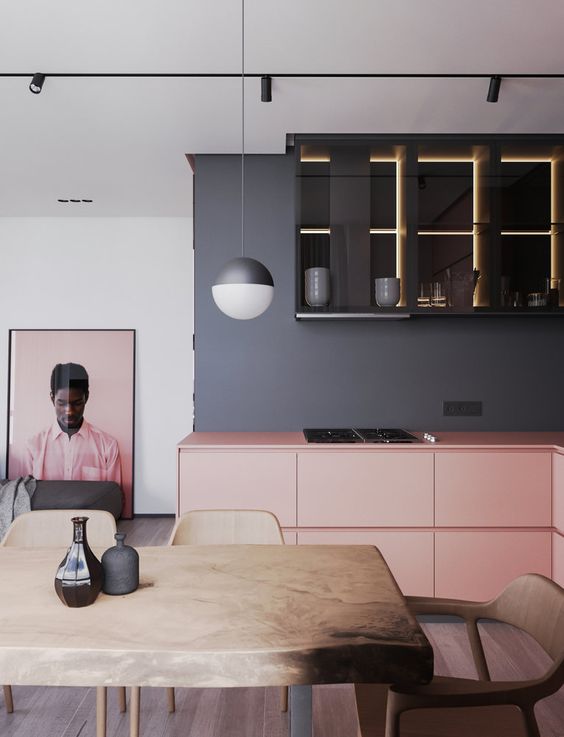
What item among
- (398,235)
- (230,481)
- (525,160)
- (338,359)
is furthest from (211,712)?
(525,160)

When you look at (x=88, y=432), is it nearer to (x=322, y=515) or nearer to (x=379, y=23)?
(x=322, y=515)

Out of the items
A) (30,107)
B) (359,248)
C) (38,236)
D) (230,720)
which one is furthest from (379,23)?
(38,236)

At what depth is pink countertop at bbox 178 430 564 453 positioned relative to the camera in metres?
3.21

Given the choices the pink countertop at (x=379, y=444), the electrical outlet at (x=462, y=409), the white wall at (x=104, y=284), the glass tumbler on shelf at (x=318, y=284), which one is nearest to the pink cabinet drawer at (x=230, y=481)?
the pink countertop at (x=379, y=444)

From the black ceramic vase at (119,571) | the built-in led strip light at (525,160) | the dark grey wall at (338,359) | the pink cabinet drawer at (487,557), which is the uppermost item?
the built-in led strip light at (525,160)

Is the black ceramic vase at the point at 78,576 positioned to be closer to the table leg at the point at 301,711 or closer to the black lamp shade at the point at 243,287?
the table leg at the point at 301,711

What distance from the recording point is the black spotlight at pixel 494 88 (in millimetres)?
2888

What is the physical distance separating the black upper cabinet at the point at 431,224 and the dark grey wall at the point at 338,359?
0.31 m

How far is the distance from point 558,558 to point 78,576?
2658mm

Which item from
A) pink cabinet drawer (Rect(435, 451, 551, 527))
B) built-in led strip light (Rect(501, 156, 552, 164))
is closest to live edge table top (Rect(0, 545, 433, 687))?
pink cabinet drawer (Rect(435, 451, 551, 527))

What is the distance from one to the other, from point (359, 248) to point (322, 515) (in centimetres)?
156

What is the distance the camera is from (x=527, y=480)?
323 centimetres

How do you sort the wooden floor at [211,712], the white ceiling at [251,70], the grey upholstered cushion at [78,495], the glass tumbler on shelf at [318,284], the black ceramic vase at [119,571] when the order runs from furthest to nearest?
the grey upholstered cushion at [78,495], the glass tumbler on shelf at [318,284], the white ceiling at [251,70], the wooden floor at [211,712], the black ceramic vase at [119,571]

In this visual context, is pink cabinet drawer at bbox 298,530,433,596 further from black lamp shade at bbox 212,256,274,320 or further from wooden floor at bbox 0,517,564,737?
black lamp shade at bbox 212,256,274,320
